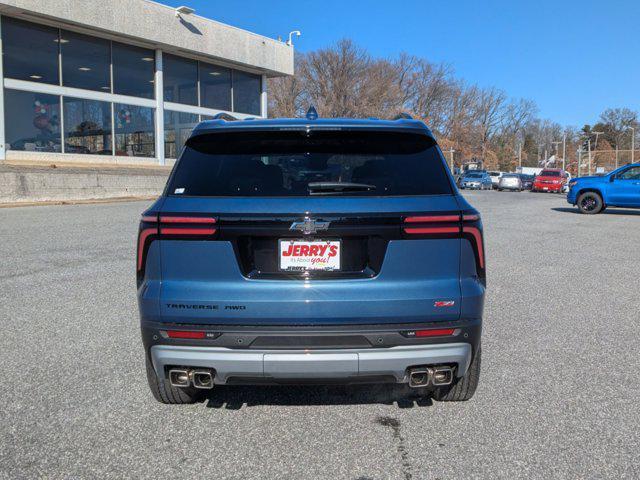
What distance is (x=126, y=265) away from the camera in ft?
28.5

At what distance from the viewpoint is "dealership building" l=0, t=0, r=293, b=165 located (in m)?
22.6

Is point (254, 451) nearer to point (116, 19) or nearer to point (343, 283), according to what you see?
point (343, 283)

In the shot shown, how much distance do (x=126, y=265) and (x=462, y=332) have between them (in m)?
6.64

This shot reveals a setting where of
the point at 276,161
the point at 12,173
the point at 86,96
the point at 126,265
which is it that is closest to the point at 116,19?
the point at 86,96

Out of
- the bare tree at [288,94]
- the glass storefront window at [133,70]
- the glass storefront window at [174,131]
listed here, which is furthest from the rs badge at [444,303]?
the bare tree at [288,94]

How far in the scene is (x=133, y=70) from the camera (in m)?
27.3

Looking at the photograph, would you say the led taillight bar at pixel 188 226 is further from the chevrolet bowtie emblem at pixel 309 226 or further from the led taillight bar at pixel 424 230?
the led taillight bar at pixel 424 230

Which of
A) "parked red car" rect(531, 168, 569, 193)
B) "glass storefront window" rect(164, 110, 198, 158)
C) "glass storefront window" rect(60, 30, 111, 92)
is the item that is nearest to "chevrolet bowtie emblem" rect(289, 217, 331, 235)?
"glass storefront window" rect(60, 30, 111, 92)

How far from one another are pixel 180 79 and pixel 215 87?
2.24 m

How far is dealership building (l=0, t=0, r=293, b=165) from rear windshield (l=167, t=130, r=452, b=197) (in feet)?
60.2

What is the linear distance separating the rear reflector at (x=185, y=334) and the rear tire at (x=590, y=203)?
1986 cm

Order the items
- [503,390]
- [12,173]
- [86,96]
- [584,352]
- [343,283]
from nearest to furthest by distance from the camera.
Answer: [343,283] < [503,390] < [584,352] < [12,173] < [86,96]

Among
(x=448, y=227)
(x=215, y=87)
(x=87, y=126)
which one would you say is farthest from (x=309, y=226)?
(x=215, y=87)

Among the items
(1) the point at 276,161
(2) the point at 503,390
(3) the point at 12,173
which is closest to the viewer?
(1) the point at 276,161
